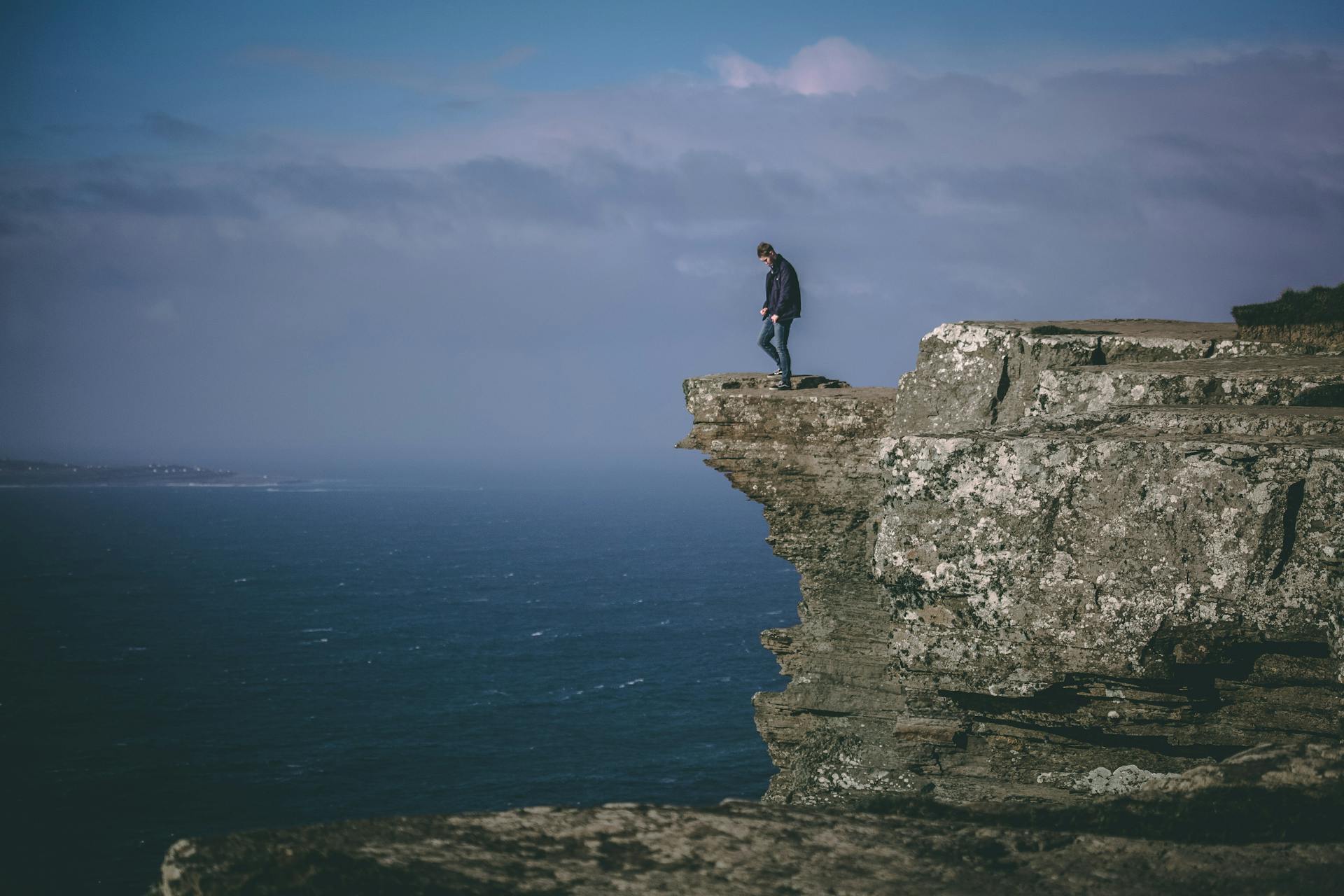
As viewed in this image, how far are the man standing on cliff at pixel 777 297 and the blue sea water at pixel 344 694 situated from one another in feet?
52.3

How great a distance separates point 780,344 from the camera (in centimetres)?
1812

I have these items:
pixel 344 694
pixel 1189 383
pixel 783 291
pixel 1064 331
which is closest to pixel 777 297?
pixel 783 291

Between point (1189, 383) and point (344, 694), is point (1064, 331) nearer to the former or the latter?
point (1189, 383)

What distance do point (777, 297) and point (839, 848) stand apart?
15.7 meters

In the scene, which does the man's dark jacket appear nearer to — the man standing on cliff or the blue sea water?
the man standing on cliff

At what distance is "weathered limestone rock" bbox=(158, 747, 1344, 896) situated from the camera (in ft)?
11.3

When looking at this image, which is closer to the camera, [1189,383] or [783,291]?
[1189,383]

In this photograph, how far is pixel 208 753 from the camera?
64.4 metres

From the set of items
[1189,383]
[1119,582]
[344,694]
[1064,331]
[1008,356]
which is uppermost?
[1064,331]

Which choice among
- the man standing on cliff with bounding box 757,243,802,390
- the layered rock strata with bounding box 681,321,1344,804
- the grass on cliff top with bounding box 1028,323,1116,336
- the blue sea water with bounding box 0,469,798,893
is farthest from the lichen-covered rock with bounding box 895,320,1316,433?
the blue sea water with bounding box 0,469,798,893

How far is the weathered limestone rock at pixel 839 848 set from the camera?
11.3 feet

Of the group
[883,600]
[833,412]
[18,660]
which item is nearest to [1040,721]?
[883,600]

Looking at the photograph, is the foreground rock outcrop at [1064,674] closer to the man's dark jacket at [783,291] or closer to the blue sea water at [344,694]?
the man's dark jacket at [783,291]

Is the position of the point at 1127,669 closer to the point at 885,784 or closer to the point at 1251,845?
the point at 1251,845
